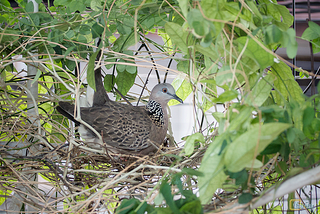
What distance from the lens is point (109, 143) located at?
2.78 ft

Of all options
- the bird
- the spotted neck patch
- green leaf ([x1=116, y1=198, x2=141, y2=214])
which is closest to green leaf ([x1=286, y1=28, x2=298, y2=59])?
green leaf ([x1=116, y1=198, x2=141, y2=214])

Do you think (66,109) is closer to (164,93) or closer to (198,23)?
(164,93)

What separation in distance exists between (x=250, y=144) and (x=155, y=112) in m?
0.72

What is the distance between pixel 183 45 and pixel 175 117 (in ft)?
6.55

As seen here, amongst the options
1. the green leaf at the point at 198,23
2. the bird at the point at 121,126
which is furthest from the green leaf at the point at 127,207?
the bird at the point at 121,126

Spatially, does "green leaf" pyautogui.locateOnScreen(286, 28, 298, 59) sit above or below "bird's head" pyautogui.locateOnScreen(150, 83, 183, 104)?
below

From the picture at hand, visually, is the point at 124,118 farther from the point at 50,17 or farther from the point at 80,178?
the point at 50,17

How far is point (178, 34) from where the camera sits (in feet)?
1.50

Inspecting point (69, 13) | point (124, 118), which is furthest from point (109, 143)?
point (69, 13)

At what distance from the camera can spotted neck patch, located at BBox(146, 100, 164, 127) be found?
37.9 inches

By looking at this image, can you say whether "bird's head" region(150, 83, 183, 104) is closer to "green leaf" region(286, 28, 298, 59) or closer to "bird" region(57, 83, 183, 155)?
"bird" region(57, 83, 183, 155)

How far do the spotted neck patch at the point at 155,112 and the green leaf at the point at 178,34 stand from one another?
0.52 m

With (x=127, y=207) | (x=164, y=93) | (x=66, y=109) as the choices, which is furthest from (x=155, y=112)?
(x=127, y=207)

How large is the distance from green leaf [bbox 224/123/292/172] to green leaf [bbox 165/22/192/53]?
0.22m
